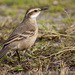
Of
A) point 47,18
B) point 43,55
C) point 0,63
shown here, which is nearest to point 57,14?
point 47,18

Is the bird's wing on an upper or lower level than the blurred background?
upper

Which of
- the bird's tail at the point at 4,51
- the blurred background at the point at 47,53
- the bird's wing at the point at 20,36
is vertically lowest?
the blurred background at the point at 47,53

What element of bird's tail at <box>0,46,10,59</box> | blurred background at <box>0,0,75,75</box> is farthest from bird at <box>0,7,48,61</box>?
blurred background at <box>0,0,75,75</box>

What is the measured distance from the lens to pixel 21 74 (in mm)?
5379

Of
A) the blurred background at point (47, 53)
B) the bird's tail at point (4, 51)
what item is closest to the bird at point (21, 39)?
the bird's tail at point (4, 51)

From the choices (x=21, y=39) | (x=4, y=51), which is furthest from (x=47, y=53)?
(x=4, y=51)

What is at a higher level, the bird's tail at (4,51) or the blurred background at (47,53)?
the bird's tail at (4,51)

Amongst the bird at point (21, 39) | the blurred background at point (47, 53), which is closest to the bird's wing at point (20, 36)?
the bird at point (21, 39)

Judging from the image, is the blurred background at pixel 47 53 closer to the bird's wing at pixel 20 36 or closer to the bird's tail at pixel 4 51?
the bird's tail at pixel 4 51

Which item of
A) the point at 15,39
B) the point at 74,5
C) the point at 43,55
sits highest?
the point at 15,39

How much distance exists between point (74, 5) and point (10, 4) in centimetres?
331

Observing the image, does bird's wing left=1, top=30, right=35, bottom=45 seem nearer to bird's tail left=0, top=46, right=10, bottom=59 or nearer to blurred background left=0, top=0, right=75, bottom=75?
bird's tail left=0, top=46, right=10, bottom=59

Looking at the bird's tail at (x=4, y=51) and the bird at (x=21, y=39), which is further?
the bird at (x=21, y=39)

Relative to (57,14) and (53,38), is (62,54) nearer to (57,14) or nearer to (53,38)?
(53,38)
